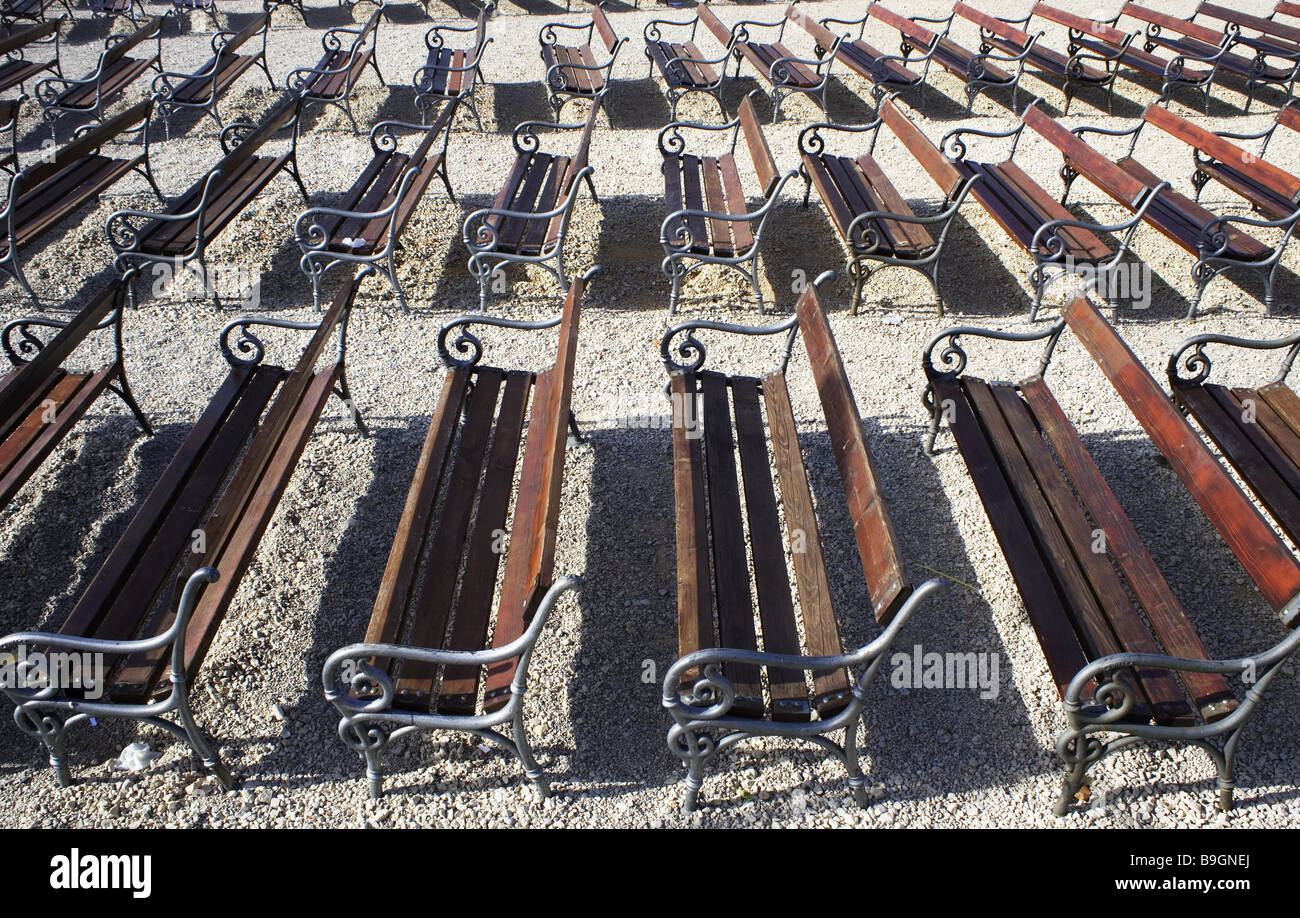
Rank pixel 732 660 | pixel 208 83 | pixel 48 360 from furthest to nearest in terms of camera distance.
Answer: pixel 208 83, pixel 48 360, pixel 732 660

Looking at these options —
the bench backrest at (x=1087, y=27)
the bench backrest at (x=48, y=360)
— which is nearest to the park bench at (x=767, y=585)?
the bench backrest at (x=48, y=360)

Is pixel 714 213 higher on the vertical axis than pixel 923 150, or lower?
lower

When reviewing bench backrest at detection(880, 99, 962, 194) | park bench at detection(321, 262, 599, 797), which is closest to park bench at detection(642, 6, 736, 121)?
bench backrest at detection(880, 99, 962, 194)

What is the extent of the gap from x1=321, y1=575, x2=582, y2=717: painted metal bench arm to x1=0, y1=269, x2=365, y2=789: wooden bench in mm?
504

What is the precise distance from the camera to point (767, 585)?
3096 millimetres

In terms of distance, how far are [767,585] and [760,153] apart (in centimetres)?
381

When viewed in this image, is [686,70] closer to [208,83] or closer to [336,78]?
[336,78]

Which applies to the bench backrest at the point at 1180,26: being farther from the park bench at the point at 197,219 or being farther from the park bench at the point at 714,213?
the park bench at the point at 197,219

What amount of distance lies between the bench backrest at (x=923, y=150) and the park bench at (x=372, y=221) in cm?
350

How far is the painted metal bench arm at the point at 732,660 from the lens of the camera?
249 centimetres

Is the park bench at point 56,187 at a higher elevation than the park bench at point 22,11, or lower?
lower

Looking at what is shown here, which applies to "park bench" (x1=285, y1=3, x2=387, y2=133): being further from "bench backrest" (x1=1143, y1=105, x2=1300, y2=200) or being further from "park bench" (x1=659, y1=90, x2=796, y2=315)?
"bench backrest" (x1=1143, y1=105, x2=1300, y2=200)

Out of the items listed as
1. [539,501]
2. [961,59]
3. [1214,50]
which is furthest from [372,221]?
[1214,50]

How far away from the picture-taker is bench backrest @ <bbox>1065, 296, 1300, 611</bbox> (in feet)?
8.68
